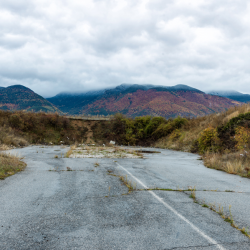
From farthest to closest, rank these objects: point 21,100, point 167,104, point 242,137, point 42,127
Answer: point 21,100
point 167,104
point 42,127
point 242,137

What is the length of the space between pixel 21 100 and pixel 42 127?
303ft

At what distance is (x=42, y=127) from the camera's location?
118 ft

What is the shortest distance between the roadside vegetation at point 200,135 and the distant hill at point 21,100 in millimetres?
75148

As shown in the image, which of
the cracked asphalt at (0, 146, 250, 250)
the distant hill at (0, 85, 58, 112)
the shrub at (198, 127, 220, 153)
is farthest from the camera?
the distant hill at (0, 85, 58, 112)

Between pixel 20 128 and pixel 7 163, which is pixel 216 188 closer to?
pixel 7 163

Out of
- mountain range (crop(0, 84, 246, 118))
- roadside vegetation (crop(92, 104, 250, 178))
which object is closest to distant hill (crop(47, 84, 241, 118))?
mountain range (crop(0, 84, 246, 118))

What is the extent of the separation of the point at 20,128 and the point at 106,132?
15.5 metres

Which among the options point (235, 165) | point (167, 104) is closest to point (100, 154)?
point (235, 165)

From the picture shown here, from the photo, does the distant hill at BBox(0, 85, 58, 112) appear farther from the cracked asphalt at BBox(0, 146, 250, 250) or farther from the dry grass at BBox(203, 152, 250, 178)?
the cracked asphalt at BBox(0, 146, 250, 250)

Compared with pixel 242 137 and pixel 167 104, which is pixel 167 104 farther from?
pixel 242 137

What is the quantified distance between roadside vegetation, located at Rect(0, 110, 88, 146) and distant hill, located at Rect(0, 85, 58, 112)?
227 ft

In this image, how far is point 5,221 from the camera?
341 cm

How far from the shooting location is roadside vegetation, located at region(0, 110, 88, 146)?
106 feet

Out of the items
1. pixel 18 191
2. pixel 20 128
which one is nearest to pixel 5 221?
pixel 18 191
